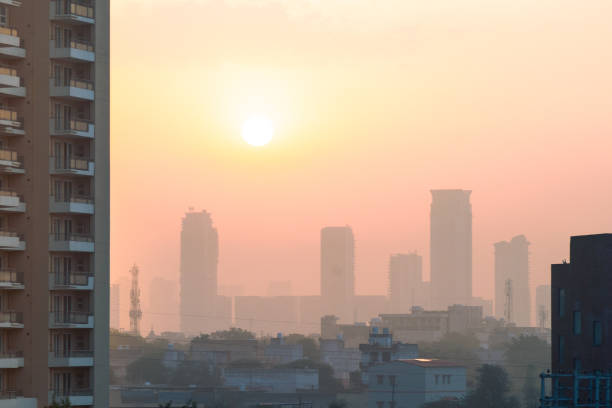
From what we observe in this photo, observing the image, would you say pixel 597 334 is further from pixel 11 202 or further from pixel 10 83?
pixel 10 83

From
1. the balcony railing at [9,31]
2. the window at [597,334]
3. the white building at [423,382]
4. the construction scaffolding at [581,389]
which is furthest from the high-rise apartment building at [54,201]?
the white building at [423,382]

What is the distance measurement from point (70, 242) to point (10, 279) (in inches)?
192

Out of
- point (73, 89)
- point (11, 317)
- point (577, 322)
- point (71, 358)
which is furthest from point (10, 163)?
point (577, 322)

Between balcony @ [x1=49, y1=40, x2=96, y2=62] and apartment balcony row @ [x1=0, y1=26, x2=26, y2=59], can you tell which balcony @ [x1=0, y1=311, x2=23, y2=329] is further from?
balcony @ [x1=49, y1=40, x2=96, y2=62]

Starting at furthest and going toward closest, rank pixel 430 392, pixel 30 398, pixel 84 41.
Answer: pixel 430 392
pixel 84 41
pixel 30 398

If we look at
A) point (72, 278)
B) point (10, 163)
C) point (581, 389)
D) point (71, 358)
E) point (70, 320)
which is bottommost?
point (581, 389)

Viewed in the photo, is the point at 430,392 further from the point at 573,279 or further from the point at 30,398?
the point at 30,398

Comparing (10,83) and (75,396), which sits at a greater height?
(10,83)

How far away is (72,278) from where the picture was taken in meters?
75.5

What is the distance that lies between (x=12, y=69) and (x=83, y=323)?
17.5 metres

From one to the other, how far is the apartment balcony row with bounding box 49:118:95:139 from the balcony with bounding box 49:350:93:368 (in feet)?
47.9

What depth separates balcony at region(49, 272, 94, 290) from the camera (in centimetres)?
7450

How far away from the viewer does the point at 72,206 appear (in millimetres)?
75625

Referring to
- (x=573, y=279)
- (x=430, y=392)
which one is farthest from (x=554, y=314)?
(x=430, y=392)
